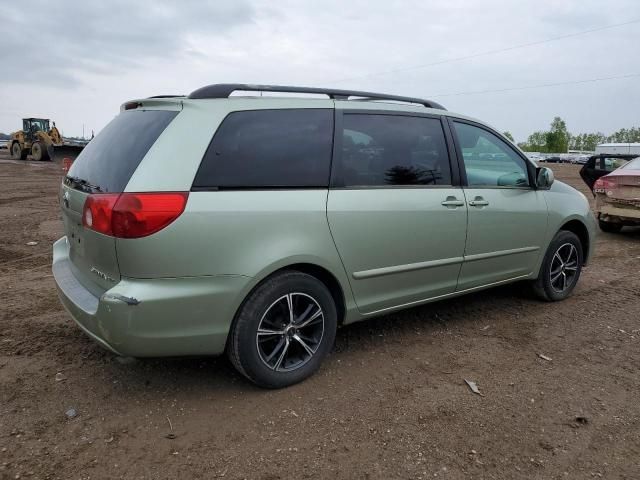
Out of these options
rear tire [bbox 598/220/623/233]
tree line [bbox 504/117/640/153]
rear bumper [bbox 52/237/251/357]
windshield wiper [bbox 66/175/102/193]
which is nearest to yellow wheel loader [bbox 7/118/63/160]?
rear tire [bbox 598/220/623/233]

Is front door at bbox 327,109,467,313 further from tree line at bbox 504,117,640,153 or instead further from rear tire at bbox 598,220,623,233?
tree line at bbox 504,117,640,153

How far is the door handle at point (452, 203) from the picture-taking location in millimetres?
3908

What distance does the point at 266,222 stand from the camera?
9.91 ft

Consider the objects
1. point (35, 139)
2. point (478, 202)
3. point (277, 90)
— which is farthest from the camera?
point (35, 139)

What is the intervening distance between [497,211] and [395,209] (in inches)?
45.5

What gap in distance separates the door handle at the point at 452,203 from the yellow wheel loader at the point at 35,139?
105 feet

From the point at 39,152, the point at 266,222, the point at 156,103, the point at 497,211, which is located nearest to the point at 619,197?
the point at 497,211

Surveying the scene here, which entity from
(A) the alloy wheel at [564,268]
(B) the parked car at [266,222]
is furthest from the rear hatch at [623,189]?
(B) the parked car at [266,222]

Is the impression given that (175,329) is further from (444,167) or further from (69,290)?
(444,167)

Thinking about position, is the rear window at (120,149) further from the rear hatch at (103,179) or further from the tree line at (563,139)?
the tree line at (563,139)

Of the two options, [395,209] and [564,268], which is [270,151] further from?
[564,268]

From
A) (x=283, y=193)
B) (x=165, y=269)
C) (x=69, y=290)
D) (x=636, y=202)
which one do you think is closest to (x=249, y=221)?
(x=283, y=193)

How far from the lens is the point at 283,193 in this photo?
124 inches

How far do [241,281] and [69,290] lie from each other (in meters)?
1.12
